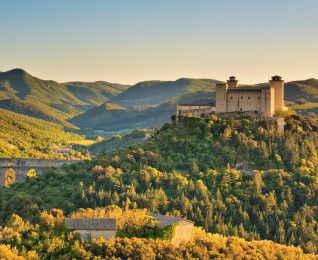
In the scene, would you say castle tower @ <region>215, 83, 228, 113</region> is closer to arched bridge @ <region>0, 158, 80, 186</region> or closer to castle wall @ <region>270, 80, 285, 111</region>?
castle wall @ <region>270, 80, 285, 111</region>

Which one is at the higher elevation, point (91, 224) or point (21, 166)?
point (91, 224)

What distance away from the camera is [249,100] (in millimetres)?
95688

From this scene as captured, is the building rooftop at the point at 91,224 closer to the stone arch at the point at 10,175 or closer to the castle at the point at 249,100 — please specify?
the castle at the point at 249,100

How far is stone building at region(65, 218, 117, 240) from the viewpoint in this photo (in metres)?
50.7

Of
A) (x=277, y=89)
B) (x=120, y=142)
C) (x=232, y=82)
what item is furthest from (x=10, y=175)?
(x=120, y=142)

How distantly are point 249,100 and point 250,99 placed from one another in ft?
0.64

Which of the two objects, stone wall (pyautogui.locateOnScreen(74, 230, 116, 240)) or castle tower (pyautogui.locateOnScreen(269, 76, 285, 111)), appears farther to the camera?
castle tower (pyautogui.locateOnScreen(269, 76, 285, 111))

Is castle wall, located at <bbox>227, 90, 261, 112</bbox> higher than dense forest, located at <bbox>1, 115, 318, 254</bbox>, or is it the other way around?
castle wall, located at <bbox>227, 90, 261, 112</bbox>

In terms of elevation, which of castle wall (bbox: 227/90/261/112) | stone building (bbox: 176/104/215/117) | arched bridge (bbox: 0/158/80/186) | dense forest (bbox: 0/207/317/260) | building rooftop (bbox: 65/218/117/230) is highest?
castle wall (bbox: 227/90/261/112)

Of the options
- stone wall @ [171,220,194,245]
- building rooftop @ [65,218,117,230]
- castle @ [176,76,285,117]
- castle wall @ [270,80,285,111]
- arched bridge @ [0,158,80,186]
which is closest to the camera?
building rooftop @ [65,218,117,230]

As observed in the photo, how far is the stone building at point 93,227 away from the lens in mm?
50678

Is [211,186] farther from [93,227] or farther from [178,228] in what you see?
[93,227]

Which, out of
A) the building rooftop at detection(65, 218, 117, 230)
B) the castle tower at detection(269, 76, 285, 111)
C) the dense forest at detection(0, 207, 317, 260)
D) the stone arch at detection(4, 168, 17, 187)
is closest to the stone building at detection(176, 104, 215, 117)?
the castle tower at detection(269, 76, 285, 111)

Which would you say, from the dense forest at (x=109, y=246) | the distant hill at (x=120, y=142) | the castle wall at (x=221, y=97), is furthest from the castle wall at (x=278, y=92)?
the distant hill at (x=120, y=142)
